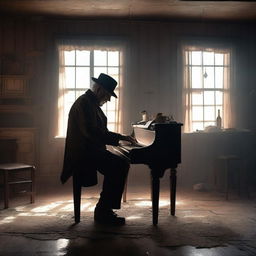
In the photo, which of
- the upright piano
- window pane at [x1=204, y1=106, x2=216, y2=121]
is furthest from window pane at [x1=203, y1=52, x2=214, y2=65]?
the upright piano

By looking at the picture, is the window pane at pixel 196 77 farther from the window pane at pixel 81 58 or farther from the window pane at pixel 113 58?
the window pane at pixel 81 58

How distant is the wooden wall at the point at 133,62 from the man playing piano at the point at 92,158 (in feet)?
8.73

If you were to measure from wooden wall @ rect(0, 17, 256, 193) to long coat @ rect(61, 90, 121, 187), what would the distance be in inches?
105

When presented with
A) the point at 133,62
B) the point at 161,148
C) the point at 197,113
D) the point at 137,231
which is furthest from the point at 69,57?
the point at 137,231

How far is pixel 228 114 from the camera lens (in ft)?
20.9

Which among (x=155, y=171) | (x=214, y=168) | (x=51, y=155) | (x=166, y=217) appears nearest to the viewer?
(x=155, y=171)

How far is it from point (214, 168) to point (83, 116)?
→ 302 centimetres

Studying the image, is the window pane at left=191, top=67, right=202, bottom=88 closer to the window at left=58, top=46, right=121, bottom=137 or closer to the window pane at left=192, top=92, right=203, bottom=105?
the window pane at left=192, top=92, right=203, bottom=105

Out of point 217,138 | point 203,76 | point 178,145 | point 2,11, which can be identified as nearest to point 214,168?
point 217,138

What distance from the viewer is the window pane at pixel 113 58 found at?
6199 millimetres

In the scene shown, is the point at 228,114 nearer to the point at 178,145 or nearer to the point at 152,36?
the point at 152,36

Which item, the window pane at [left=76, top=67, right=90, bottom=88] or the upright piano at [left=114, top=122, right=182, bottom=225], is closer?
the upright piano at [left=114, top=122, right=182, bottom=225]

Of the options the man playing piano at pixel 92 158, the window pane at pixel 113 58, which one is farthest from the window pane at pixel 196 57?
the man playing piano at pixel 92 158

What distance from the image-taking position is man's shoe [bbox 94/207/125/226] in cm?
344
